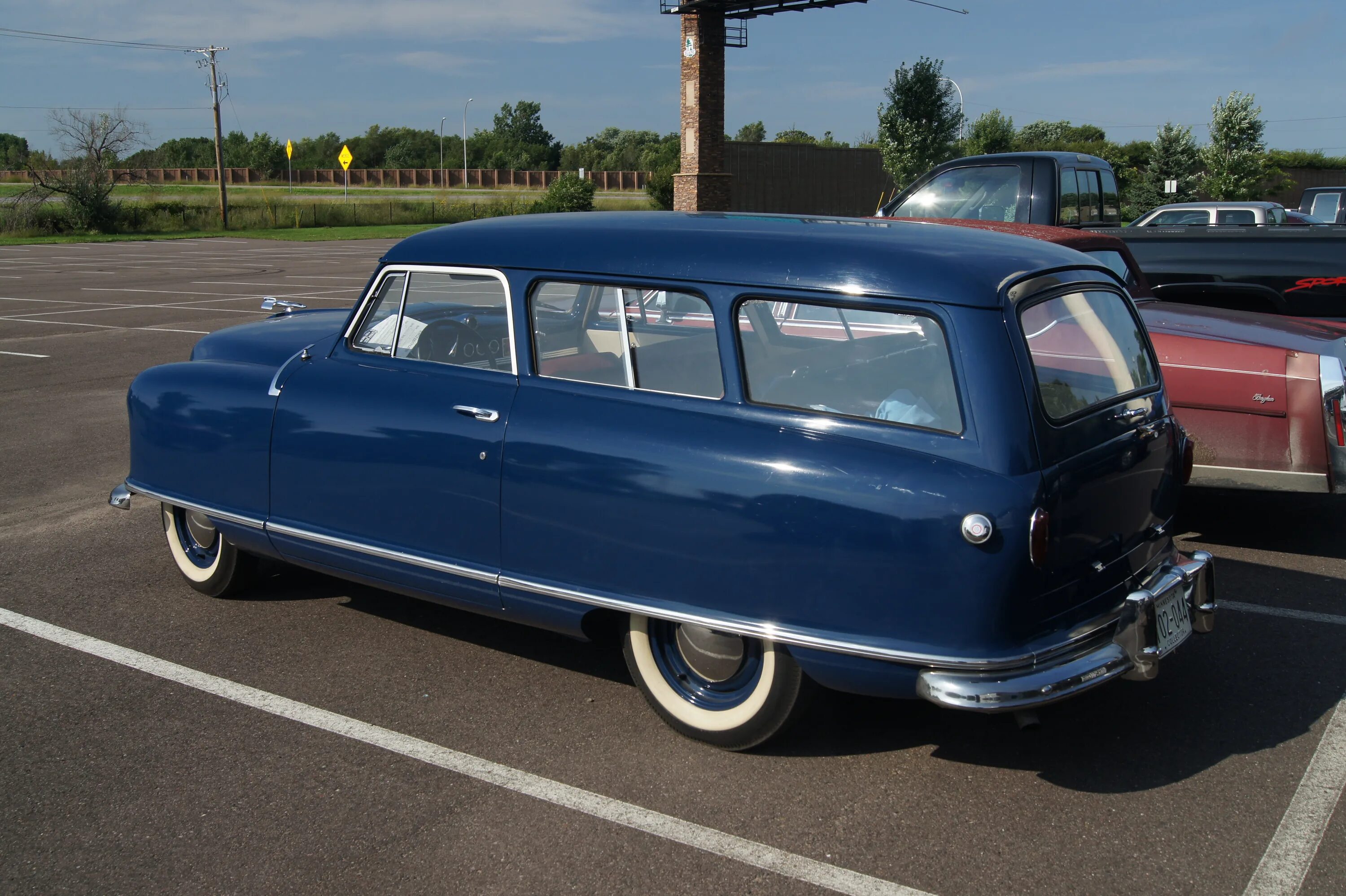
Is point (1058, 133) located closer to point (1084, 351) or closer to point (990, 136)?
point (990, 136)

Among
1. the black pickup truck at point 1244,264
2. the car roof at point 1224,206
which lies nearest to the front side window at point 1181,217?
the car roof at point 1224,206

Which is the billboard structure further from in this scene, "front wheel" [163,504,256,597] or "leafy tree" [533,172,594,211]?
"front wheel" [163,504,256,597]

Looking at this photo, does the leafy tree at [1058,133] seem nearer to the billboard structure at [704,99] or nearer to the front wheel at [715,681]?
the billboard structure at [704,99]

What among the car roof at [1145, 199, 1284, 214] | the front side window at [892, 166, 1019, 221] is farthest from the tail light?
the car roof at [1145, 199, 1284, 214]

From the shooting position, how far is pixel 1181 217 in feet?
62.4

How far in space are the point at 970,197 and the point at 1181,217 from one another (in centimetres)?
1115

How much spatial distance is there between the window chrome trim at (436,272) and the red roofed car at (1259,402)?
2140 millimetres

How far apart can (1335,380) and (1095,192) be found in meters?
5.56

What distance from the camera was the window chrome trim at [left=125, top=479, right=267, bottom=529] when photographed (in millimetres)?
4645

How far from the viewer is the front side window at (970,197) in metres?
9.65

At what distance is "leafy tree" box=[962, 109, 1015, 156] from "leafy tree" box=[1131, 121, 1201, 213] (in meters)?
5.40

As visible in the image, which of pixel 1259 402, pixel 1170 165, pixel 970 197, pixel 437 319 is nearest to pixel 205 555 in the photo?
pixel 437 319

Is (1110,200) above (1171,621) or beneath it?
above

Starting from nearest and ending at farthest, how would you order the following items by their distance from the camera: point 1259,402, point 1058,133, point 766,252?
1. point 766,252
2. point 1259,402
3. point 1058,133
